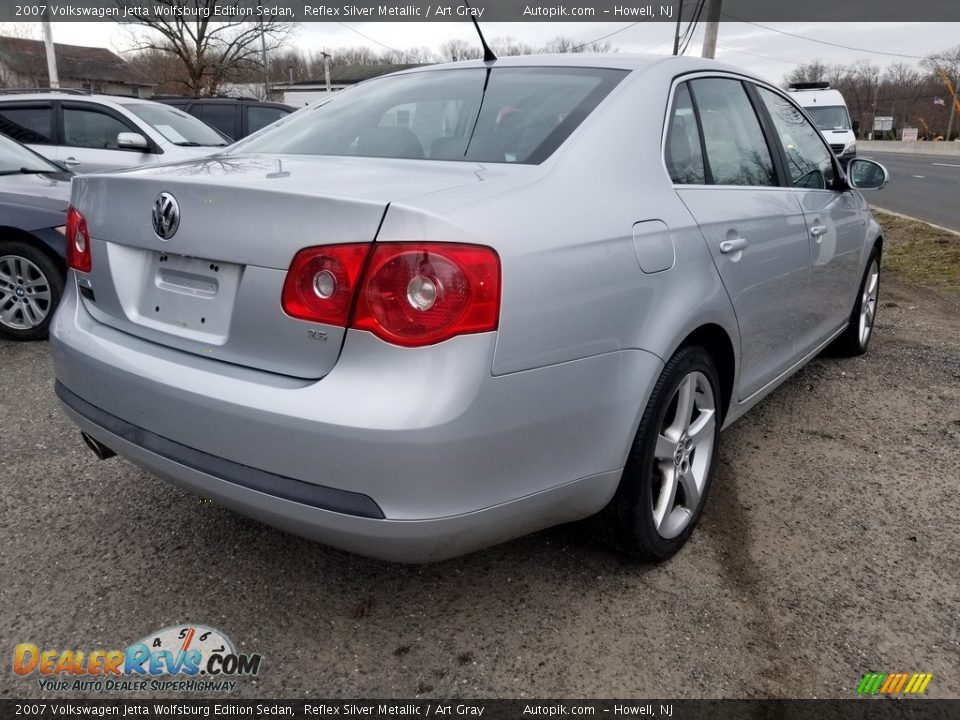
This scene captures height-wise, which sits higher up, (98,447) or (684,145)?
(684,145)

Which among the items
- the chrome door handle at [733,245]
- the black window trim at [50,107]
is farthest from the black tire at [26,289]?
the chrome door handle at [733,245]

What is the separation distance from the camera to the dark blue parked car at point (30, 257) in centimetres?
503

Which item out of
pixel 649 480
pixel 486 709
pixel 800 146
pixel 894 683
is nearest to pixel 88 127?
pixel 800 146

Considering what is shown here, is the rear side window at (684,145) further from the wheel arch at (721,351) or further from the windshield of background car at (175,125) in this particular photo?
the windshield of background car at (175,125)

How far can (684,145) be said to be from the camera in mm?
2668

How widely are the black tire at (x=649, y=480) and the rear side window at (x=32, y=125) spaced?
8097 mm

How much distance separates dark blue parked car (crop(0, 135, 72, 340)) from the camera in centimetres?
503

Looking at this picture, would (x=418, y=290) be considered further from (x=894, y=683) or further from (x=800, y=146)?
(x=800, y=146)

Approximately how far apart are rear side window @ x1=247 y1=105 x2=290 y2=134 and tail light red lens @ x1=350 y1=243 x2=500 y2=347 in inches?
428

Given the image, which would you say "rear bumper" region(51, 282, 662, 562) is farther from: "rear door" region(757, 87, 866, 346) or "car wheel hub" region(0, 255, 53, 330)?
"car wheel hub" region(0, 255, 53, 330)

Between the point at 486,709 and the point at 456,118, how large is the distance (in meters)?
1.82

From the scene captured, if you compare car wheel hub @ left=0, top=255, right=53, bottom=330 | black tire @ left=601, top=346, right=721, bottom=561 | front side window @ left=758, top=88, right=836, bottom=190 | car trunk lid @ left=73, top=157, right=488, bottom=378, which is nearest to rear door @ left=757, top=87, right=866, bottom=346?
front side window @ left=758, top=88, right=836, bottom=190

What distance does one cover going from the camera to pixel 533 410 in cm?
189

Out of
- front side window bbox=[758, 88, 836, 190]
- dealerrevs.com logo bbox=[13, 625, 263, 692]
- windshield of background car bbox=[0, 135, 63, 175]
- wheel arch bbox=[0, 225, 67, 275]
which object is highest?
front side window bbox=[758, 88, 836, 190]
